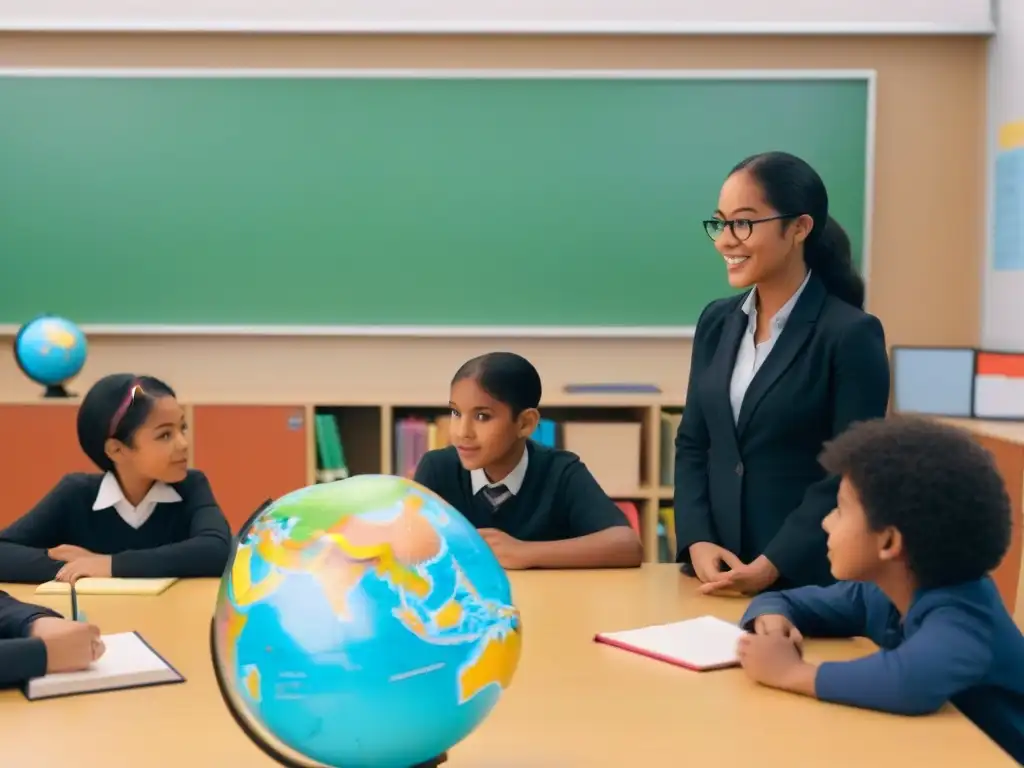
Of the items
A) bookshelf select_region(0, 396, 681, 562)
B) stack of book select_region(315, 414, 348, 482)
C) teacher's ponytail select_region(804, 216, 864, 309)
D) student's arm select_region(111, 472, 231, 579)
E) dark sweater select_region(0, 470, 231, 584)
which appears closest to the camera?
student's arm select_region(111, 472, 231, 579)

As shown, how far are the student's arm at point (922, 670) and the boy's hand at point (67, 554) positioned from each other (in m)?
1.32

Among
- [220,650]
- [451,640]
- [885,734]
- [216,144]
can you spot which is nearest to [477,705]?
[451,640]

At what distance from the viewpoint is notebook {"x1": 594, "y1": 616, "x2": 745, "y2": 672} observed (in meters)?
1.57

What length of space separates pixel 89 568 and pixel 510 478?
794mm

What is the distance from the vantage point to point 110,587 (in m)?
1.97

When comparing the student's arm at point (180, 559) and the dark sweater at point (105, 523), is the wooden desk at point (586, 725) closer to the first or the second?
the student's arm at point (180, 559)

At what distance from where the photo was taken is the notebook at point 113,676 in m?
1.42

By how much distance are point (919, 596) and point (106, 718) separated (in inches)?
38.2

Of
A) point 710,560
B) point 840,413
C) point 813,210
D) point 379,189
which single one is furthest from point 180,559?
point 379,189

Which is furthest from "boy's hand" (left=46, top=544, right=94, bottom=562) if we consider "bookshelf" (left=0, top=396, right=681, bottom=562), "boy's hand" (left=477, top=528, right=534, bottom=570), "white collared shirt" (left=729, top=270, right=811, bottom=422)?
"bookshelf" (left=0, top=396, right=681, bottom=562)

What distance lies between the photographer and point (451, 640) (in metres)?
1.03

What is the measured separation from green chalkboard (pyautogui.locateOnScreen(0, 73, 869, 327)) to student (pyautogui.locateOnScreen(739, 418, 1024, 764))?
2.88 meters

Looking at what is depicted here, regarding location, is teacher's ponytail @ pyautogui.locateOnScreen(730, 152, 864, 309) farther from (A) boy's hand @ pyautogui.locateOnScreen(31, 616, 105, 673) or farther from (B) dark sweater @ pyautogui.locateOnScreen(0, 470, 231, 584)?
(A) boy's hand @ pyautogui.locateOnScreen(31, 616, 105, 673)

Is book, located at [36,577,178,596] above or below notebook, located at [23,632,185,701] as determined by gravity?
below
